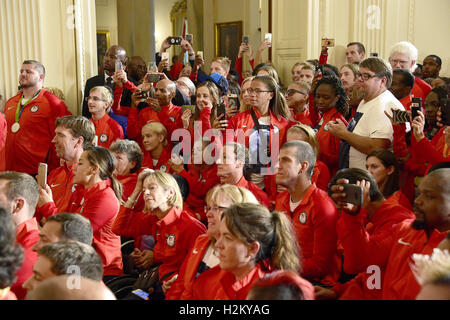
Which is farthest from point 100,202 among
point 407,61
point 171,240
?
point 407,61

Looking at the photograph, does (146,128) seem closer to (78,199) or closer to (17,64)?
(78,199)

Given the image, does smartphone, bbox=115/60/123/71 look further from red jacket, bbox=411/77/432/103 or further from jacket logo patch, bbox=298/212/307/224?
jacket logo patch, bbox=298/212/307/224

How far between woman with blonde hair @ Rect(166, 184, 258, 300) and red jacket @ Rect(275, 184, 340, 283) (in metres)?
0.32

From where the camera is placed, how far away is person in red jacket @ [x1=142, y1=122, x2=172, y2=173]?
465cm

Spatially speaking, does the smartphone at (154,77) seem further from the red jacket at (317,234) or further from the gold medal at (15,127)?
the red jacket at (317,234)

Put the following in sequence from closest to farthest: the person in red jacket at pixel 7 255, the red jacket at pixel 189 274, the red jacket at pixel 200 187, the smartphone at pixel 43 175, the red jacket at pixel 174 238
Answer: the person in red jacket at pixel 7 255
the red jacket at pixel 189 274
the red jacket at pixel 174 238
the smartphone at pixel 43 175
the red jacket at pixel 200 187

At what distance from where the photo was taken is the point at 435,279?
1.54 metres

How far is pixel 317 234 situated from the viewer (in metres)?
2.90

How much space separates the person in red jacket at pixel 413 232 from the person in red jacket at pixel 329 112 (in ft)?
5.42

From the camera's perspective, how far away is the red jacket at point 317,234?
→ 2844 mm

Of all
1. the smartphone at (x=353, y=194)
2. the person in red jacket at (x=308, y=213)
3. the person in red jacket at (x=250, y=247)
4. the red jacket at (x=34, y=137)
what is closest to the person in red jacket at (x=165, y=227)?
the person in red jacket at (x=308, y=213)

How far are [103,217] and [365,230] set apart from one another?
154 cm

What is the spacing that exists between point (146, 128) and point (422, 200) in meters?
2.69

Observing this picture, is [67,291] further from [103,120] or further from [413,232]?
[103,120]
